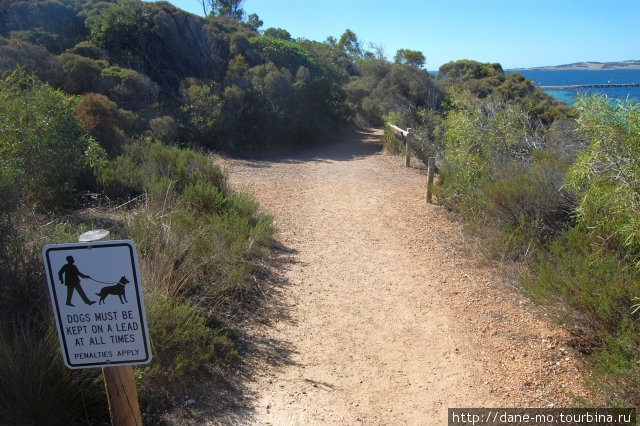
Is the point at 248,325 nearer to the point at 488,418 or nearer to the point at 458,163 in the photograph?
the point at 488,418

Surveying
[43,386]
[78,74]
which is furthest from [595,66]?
[43,386]

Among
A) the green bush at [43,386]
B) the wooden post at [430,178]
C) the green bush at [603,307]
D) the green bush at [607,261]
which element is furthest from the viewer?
the wooden post at [430,178]

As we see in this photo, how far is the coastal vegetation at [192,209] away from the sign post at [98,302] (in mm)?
1361

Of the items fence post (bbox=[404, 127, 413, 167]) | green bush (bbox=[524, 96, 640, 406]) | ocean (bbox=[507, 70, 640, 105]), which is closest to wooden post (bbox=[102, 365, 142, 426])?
green bush (bbox=[524, 96, 640, 406])

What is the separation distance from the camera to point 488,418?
3967 millimetres

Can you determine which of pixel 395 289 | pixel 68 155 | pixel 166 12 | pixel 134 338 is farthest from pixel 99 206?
pixel 166 12

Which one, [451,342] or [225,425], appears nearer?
[225,425]

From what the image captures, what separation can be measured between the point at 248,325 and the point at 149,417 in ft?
5.95

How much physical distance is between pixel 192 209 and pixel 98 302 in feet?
18.7

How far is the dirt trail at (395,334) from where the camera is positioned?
13.8ft

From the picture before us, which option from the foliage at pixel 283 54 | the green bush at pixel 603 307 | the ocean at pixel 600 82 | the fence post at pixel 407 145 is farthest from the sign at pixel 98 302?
the foliage at pixel 283 54

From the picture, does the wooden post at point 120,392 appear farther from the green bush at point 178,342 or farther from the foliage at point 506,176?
the foliage at point 506,176

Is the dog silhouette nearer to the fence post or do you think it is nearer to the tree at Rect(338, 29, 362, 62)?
the fence post

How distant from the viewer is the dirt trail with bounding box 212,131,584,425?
4.22 m
